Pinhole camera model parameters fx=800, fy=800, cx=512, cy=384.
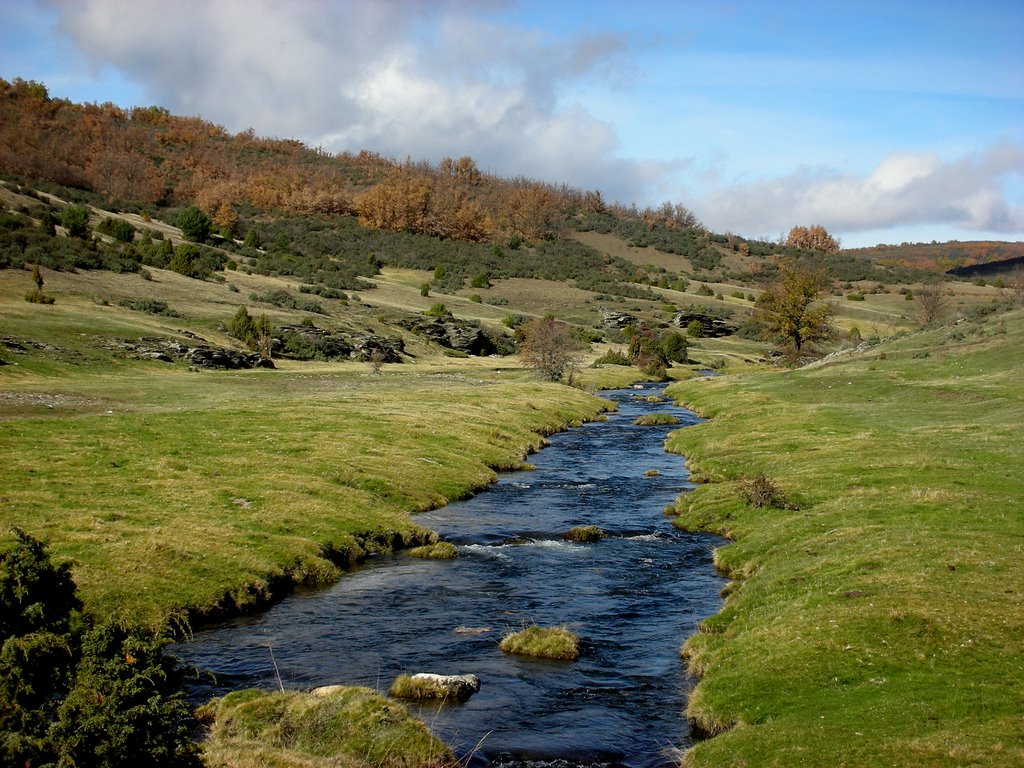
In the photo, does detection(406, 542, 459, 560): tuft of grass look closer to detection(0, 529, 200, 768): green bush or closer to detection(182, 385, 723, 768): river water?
detection(182, 385, 723, 768): river water

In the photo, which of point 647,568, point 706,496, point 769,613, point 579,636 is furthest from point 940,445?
point 579,636

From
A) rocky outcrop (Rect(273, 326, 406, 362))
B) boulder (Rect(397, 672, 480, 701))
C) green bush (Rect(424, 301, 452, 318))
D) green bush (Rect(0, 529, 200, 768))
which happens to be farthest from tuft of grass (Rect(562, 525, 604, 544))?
green bush (Rect(424, 301, 452, 318))

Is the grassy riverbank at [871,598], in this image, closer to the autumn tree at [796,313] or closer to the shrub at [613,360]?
the autumn tree at [796,313]

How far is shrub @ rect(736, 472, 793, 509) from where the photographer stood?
35281 mm

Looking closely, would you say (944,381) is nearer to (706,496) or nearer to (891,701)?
(706,496)

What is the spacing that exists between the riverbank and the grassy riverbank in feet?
47.2

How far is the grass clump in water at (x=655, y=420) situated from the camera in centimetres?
7238

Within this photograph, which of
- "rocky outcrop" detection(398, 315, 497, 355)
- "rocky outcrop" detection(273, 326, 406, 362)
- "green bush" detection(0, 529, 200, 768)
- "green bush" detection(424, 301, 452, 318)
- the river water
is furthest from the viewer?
"green bush" detection(424, 301, 452, 318)

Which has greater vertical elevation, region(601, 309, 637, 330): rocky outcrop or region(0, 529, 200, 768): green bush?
region(601, 309, 637, 330): rocky outcrop

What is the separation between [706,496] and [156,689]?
101ft

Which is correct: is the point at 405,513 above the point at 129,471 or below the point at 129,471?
below

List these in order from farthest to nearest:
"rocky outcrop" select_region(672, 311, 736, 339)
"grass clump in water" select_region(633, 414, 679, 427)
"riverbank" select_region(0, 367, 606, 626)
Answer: "rocky outcrop" select_region(672, 311, 736, 339), "grass clump in water" select_region(633, 414, 679, 427), "riverbank" select_region(0, 367, 606, 626)

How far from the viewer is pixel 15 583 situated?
13805 millimetres

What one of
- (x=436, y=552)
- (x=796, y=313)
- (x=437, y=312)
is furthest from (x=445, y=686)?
(x=437, y=312)
